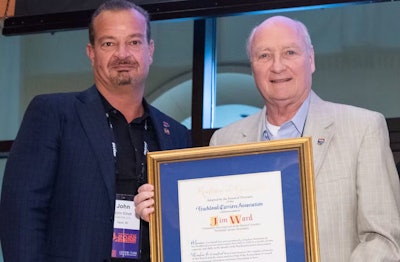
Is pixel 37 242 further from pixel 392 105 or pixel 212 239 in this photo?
pixel 392 105

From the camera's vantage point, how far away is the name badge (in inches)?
120

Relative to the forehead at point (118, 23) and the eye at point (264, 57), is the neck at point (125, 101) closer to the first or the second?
the forehead at point (118, 23)

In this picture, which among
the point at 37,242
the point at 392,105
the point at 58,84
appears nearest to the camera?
the point at 37,242

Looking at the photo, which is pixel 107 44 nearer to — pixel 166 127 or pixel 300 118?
pixel 166 127

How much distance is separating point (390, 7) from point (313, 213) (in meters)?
2.84

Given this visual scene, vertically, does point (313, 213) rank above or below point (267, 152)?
below

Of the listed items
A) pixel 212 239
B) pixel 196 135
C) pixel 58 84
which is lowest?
pixel 212 239

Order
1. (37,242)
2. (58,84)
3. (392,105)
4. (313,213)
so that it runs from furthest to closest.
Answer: (58,84) < (392,105) < (37,242) < (313,213)

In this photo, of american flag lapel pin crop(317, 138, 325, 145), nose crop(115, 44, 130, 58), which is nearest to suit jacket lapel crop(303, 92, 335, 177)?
american flag lapel pin crop(317, 138, 325, 145)

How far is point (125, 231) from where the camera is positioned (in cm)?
308

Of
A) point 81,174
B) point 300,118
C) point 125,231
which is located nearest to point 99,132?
point 81,174

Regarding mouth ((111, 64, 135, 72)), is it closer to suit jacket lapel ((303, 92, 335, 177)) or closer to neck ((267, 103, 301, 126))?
neck ((267, 103, 301, 126))

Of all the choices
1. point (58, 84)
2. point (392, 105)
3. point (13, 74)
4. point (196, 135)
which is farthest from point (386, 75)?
point (13, 74)

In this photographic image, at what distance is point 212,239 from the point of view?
2.74 meters
